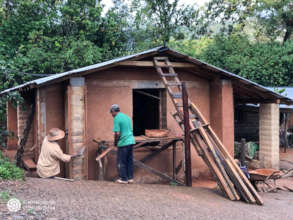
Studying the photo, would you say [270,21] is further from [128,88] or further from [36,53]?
[128,88]

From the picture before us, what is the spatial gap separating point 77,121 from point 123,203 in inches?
125

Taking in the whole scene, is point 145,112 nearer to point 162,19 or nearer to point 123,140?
point 123,140

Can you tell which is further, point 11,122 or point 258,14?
point 258,14

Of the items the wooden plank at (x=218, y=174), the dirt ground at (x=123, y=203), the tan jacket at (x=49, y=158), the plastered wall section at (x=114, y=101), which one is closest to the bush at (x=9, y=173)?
the dirt ground at (x=123, y=203)

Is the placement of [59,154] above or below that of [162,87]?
below

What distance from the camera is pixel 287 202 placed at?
7.80m

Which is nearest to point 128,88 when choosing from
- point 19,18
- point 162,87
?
point 162,87

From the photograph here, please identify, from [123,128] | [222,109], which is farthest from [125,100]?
[222,109]

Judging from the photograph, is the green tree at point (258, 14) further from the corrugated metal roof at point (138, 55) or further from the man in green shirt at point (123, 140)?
the man in green shirt at point (123, 140)

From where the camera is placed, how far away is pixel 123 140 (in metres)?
7.40

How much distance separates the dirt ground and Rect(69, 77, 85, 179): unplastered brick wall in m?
1.22

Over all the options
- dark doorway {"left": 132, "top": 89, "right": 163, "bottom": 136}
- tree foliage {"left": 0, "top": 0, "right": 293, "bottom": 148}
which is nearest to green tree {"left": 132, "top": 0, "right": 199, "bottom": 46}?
tree foliage {"left": 0, "top": 0, "right": 293, "bottom": 148}

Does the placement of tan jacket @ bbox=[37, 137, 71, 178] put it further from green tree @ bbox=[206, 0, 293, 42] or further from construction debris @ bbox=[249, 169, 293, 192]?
green tree @ bbox=[206, 0, 293, 42]

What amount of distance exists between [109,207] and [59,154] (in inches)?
95.3
